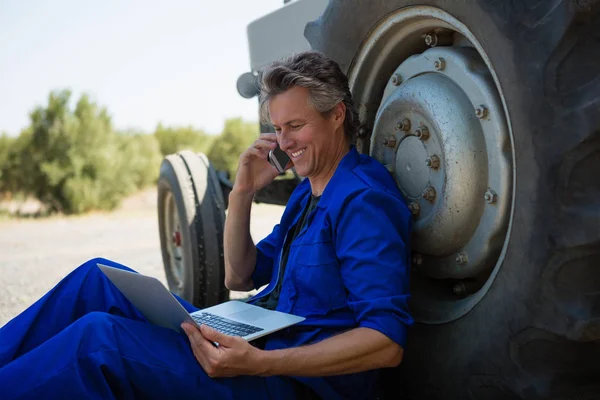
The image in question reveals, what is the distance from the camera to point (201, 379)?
1945mm

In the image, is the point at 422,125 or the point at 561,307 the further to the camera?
the point at 422,125

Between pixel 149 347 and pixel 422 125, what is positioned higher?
pixel 422 125

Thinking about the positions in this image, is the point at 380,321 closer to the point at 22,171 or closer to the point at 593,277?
the point at 593,277

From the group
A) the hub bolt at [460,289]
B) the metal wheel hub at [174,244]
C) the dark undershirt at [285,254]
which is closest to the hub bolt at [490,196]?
the hub bolt at [460,289]

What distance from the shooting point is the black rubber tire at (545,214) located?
1.59 m

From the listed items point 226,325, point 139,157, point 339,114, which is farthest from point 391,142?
point 139,157

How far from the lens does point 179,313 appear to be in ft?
6.61

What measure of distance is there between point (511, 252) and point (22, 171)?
71.3 feet

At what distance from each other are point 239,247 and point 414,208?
754 millimetres

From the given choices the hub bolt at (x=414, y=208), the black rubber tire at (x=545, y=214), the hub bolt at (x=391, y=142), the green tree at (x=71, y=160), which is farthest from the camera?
the green tree at (x=71, y=160)

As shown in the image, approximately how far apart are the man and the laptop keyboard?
0.10m

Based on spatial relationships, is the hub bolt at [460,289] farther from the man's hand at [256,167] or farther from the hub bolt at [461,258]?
the man's hand at [256,167]

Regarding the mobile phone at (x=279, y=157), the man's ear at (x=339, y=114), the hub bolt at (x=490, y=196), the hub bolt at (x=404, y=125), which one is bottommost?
the hub bolt at (x=490, y=196)

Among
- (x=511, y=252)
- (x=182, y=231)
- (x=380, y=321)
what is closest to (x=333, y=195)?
(x=380, y=321)
